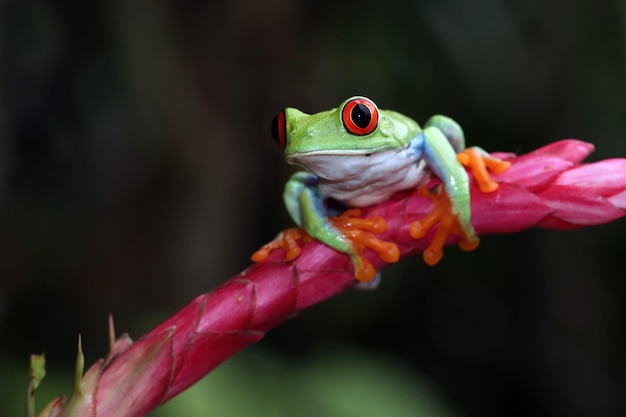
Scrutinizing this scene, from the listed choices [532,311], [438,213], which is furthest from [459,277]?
[438,213]

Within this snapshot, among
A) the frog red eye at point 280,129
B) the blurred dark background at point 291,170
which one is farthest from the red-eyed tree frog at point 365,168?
the blurred dark background at point 291,170

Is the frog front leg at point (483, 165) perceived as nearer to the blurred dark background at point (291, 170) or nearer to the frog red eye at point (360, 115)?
the frog red eye at point (360, 115)

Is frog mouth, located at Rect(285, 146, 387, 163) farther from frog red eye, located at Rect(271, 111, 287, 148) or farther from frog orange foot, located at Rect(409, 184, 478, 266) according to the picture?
frog orange foot, located at Rect(409, 184, 478, 266)

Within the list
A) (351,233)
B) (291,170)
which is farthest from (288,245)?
(291,170)

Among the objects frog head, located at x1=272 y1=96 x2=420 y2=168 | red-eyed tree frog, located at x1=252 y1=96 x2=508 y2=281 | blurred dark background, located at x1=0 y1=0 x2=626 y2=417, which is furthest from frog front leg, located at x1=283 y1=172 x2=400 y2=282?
blurred dark background, located at x1=0 y1=0 x2=626 y2=417

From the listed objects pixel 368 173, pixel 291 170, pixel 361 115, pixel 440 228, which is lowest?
pixel 291 170

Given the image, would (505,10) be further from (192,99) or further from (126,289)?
(126,289)

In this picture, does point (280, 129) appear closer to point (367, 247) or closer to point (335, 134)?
point (335, 134)
